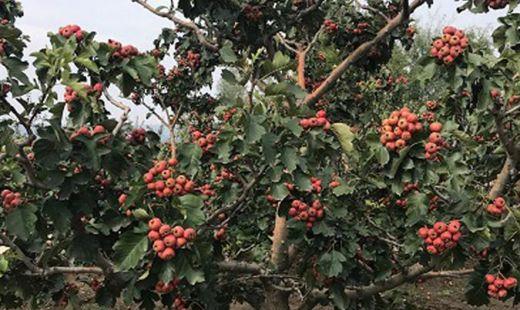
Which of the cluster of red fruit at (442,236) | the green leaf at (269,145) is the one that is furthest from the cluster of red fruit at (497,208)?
the green leaf at (269,145)

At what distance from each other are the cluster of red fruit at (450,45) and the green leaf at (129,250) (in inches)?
79.1

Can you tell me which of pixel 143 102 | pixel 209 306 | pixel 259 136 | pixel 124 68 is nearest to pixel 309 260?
pixel 209 306

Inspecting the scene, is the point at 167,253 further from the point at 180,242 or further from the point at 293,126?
the point at 293,126

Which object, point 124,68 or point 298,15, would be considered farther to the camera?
point 298,15

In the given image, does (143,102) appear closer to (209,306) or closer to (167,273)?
(209,306)

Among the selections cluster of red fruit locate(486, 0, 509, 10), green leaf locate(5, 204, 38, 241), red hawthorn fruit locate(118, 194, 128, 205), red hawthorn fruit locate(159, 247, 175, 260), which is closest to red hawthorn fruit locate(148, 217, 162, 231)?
red hawthorn fruit locate(159, 247, 175, 260)

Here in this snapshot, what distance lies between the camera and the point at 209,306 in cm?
346

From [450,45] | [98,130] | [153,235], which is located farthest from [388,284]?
[98,130]

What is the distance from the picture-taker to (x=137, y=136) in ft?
10.7

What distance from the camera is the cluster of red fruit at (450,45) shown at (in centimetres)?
309

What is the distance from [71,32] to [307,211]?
75.8 inches

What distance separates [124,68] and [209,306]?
5.38ft

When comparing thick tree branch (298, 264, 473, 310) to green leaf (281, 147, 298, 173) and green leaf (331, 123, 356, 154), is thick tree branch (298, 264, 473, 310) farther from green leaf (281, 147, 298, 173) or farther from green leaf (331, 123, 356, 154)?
green leaf (281, 147, 298, 173)

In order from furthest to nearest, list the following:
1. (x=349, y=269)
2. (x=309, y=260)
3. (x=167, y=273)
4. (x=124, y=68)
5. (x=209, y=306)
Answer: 1. (x=309, y=260)
2. (x=349, y=269)
3. (x=209, y=306)
4. (x=124, y=68)
5. (x=167, y=273)
